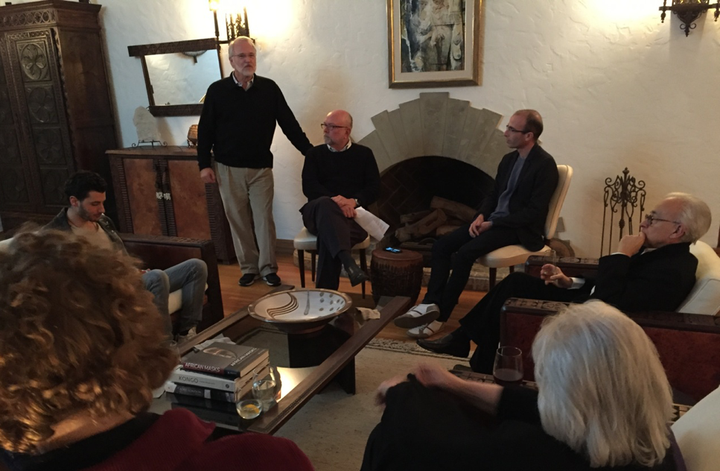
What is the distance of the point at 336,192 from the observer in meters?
3.62

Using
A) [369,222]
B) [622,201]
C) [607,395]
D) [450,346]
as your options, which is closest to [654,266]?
[450,346]

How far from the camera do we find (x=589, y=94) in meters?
3.45

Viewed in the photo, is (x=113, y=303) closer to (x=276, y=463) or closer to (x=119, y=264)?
(x=119, y=264)

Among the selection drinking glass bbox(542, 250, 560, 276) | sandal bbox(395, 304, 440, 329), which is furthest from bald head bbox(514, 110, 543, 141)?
sandal bbox(395, 304, 440, 329)

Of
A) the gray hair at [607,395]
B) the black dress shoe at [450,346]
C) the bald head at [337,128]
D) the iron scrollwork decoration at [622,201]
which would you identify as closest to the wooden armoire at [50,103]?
the bald head at [337,128]

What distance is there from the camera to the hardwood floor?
10.4 feet

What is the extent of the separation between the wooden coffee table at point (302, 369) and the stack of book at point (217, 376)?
0.06 m

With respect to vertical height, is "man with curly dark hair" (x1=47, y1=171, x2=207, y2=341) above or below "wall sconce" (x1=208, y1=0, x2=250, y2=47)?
below

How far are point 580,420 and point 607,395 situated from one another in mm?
67

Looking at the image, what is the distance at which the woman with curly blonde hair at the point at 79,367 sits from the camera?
2.20 ft

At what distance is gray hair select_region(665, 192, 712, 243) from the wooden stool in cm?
166

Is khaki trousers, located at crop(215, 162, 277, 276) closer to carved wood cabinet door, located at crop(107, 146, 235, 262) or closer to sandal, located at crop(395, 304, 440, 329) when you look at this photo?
carved wood cabinet door, located at crop(107, 146, 235, 262)

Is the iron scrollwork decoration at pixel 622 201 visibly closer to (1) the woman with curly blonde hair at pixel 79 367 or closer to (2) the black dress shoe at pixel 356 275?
(2) the black dress shoe at pixel 356 275

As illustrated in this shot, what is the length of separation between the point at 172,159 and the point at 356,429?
9.51 ft
